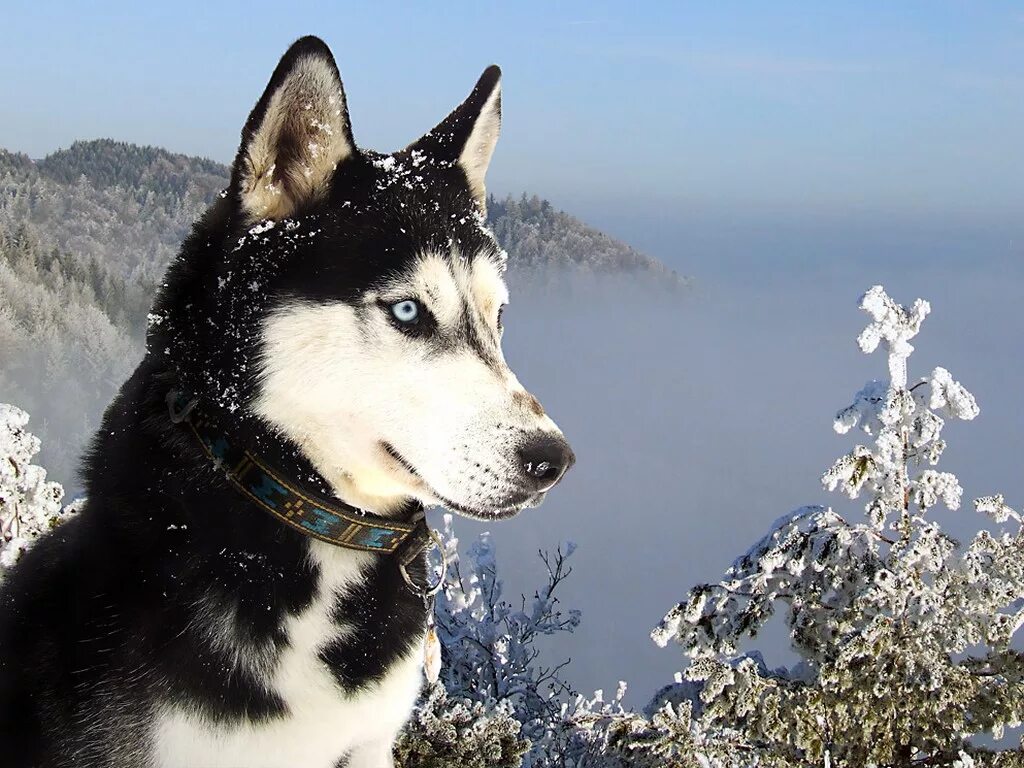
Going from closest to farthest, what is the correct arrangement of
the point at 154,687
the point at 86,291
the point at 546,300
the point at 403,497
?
the point at 154,687 → the point at 403,497 → the point at 86,291 → the point at 546,300

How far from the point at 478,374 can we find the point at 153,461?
1013 mm

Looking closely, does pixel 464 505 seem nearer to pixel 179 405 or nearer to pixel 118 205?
pixel 179 405

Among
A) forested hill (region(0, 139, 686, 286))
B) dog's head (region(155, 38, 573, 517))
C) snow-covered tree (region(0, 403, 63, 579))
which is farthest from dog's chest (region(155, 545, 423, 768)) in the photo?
forested hill (region(0, 139, 686, 286))

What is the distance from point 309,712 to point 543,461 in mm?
1024

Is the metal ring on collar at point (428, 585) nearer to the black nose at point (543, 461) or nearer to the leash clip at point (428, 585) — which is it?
the leash clip at point (428, 585)

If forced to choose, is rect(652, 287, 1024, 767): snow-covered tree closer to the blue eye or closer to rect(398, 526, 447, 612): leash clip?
rect(398, 526, 447, 612): leash clip

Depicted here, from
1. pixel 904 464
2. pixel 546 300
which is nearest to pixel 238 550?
pixel 904 464

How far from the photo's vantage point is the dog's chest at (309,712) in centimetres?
246

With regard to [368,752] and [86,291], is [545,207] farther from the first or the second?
[368,752]

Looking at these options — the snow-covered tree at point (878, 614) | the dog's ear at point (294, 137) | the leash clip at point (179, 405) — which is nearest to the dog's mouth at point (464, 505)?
the leash clip at point (179, 405)

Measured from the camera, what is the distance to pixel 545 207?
116500 millimetres

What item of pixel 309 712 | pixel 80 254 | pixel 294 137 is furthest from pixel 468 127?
pixel 80 254

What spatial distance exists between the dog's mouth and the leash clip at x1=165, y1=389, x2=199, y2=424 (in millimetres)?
558

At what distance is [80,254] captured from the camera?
88.4 m
